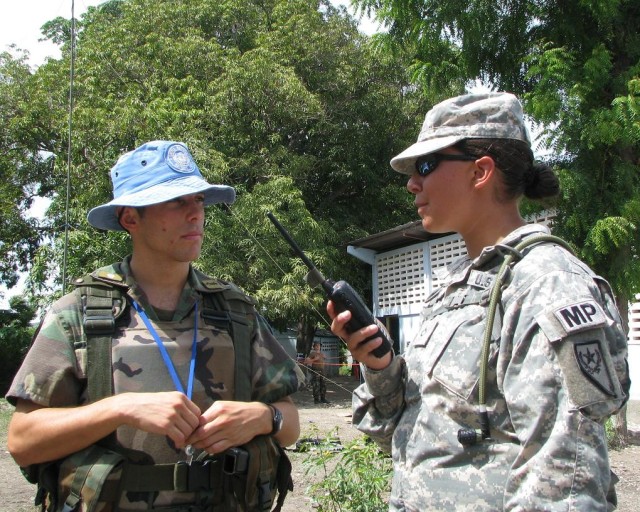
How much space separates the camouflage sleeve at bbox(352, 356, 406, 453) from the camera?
5.65 feet

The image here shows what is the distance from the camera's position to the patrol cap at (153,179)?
197 centimetres

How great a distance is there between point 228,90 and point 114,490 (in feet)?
41.7

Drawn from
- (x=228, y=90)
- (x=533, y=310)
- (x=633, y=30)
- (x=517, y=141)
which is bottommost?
(x=533, y=310)

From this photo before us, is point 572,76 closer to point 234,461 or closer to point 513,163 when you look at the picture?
point 513,163

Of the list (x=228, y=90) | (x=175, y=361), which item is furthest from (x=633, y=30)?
(x=228, y=90)

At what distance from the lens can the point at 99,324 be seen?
72.9 inches

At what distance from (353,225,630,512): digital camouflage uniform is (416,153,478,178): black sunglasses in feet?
0.78

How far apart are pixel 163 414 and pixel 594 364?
1.04 meters

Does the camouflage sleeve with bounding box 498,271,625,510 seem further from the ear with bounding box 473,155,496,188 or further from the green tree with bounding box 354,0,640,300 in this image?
the green tree with bounding box 354,0,640,300

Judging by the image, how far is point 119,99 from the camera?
1489cm

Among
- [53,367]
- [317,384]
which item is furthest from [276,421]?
[317,384]

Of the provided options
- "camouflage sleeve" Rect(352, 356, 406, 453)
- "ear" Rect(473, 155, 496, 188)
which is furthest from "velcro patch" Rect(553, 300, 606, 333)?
"camouflage sleeve" Rect(352, 356, 406, 453)

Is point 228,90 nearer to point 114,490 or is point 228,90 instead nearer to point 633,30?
point 633,30

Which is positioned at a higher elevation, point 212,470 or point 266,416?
point 266,416
